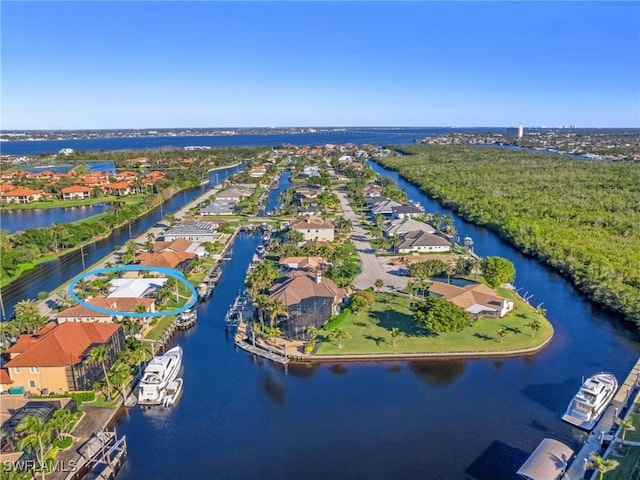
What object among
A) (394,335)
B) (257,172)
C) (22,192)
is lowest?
(394,335)

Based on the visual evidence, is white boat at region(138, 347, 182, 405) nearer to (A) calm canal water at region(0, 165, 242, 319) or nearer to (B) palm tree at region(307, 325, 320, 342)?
(B) palm tree at region(307, 325, 320, 342)

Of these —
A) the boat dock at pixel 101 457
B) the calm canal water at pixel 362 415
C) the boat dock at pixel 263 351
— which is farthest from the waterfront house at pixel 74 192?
the boat dock at pixel 101 457

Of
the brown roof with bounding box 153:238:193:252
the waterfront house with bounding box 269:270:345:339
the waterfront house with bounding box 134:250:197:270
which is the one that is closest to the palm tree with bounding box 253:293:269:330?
the waterfront house with bounding box 269:270:345:339

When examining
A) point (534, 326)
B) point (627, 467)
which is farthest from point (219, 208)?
point (627, 467)

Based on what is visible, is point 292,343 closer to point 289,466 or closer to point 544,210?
point 289,466

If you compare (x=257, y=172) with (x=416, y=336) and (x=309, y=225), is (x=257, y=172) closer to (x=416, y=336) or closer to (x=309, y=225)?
(x=309, y=225)

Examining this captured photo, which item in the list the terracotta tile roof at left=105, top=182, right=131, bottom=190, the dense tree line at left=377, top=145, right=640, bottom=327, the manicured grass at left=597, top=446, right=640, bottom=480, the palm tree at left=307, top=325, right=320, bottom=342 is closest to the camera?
the manicured grass at left=597, top=446, right=640, bottom=480

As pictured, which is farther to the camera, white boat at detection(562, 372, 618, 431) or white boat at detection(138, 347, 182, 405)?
white boat at detection(138, 347, 182, 405)
